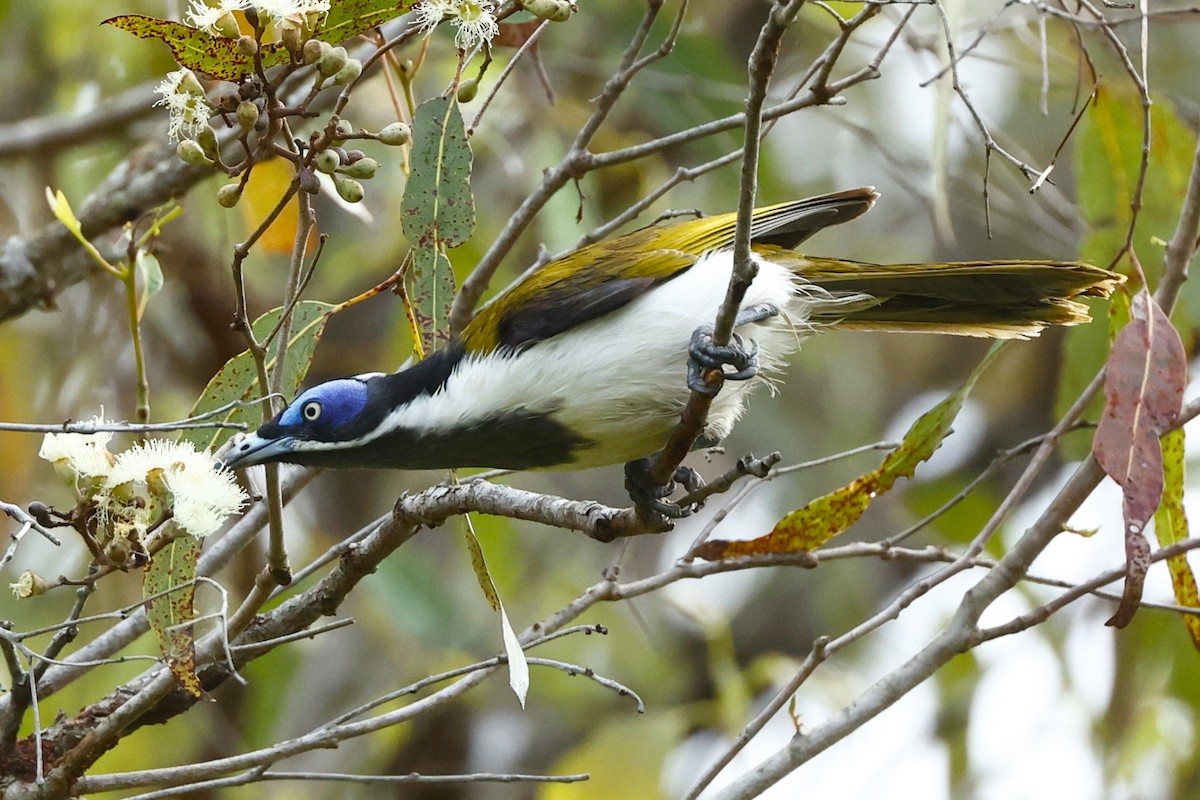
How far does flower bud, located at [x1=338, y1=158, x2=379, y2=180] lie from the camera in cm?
198

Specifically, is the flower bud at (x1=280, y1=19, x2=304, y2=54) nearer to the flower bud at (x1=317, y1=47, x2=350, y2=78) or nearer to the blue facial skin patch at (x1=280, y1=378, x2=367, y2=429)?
the flower bud at (x1=317, y1=47, x2=350, y2=78)

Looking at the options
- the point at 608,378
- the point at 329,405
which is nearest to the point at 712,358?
the point at 608,378

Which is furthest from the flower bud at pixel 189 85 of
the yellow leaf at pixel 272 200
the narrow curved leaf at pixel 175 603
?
the yellow leaf at pixel 272 200

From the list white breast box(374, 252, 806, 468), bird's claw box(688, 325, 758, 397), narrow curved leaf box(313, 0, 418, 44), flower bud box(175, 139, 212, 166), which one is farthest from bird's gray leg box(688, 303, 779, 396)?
flower bud box(175, 139, 212, 166)

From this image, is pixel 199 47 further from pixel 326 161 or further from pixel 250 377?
pixel 250 377

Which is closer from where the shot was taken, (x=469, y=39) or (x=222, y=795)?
(x=469, y=39)

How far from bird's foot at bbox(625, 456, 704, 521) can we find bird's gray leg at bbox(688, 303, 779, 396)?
203mm

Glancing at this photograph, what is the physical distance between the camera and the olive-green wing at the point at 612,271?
2.81 m

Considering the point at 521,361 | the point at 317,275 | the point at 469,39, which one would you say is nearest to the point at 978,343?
the point at 317,275

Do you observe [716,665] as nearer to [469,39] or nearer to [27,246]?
[27,246]

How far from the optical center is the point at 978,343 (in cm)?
693

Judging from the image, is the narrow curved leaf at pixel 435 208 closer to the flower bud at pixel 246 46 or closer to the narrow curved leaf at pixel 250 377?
the narrow curved leaf at pixel 250 377

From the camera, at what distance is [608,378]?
106 inches

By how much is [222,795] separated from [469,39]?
4.08 meters
